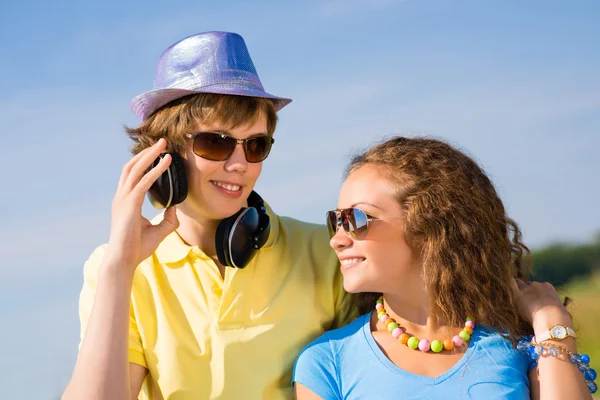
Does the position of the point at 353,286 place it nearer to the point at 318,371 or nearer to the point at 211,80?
the point at 318,371

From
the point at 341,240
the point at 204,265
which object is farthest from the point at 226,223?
Answer: the point at 341,240

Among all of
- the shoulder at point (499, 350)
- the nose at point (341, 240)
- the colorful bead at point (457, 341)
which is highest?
the nose at point (341, 240)

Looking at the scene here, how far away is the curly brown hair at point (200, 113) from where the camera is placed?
3.94 metres

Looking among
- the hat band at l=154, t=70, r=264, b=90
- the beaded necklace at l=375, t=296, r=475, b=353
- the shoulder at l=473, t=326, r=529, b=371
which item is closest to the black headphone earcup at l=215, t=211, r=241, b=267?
the hat band at l=154, t=70, r=264, b=90

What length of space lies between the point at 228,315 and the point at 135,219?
1.98ft

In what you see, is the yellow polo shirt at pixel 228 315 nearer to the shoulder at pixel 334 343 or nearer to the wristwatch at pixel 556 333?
the shoulder at pixel 334 343

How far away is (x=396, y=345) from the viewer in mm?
3764

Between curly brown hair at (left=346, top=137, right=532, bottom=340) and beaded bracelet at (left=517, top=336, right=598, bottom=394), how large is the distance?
0.07 metres

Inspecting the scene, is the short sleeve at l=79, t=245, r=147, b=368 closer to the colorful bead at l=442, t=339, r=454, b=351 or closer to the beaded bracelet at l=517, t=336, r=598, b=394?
the colorful bead at l=442, t=339, r=454, b=351

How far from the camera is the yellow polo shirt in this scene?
12.3 feet

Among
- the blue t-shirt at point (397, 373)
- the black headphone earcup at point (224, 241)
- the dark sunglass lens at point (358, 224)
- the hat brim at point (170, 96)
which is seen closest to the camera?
the blue t-shirt at point (397, 373)

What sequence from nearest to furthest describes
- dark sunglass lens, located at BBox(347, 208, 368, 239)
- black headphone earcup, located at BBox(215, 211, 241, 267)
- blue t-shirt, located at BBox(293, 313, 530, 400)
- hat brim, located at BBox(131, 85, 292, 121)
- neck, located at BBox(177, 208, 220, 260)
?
blue t-shirt, located at BBox(293, 313, 530, 400) < dark sunglass lens, located at BBox(347, 208, 368, 239) < black headphone earcup, located at BBox(215, 211, 241, 267) < hat brim, located at BBox(131, 85, 292, 121) < neck, located at BBox(177, 208, 220, 260)

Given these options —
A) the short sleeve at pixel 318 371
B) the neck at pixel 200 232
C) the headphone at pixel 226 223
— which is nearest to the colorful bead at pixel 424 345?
Result: the short sleeve at pixel 318 371

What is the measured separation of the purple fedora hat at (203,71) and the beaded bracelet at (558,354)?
166 cm
